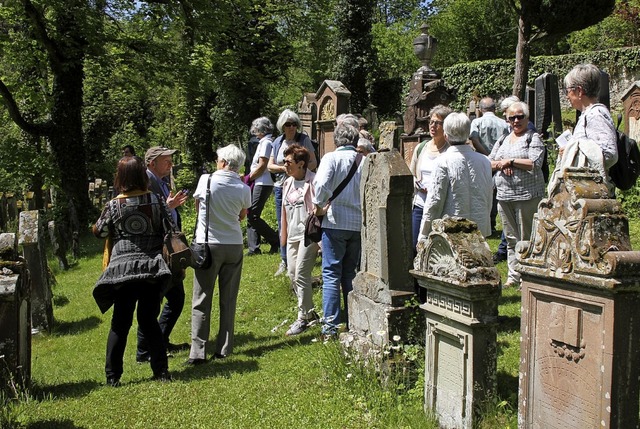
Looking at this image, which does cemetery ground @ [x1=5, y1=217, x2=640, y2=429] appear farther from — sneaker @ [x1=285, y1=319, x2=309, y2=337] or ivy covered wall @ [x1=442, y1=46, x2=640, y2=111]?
ivy covered wall @ [x1=442, y1=46, x2=640, y2=111]

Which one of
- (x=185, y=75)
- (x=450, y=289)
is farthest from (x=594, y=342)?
(x=185, y=75)

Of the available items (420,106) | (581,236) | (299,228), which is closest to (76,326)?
(299,228)

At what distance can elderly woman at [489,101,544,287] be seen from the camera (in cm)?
638

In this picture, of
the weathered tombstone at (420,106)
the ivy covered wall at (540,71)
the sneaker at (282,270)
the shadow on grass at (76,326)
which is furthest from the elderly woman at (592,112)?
the ivy covered wall at (540,71)

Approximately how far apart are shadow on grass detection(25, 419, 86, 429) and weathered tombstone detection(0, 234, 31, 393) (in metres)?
0.49

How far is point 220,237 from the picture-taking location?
6.00 m

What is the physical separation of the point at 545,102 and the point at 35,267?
9612 mm

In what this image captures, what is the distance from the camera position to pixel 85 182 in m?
18.0

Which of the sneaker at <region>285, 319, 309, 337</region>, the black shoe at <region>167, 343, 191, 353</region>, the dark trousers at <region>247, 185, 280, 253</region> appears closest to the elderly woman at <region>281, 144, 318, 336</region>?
the sneaker at <region>285, 319, 309, 337</region>

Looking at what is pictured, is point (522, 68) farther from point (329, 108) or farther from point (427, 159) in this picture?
point (427, 159)

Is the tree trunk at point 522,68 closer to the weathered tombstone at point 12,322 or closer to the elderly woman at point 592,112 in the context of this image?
the elderly woman at point 592,112

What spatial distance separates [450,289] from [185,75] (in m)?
15.5

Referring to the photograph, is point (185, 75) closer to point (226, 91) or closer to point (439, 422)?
point (226, 91)

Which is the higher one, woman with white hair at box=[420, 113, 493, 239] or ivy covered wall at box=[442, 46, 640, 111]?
ivy covered wall at box=[442, 46, 640, 111]
